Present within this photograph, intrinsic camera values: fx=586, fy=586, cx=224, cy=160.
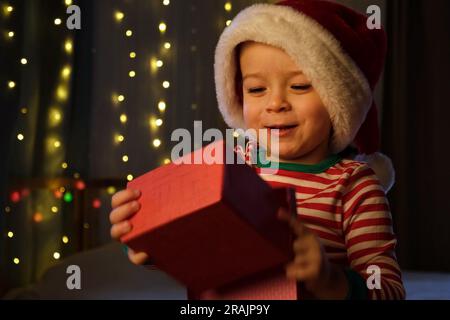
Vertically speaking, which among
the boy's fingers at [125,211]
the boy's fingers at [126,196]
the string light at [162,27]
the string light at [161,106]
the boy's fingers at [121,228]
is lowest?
the boy's fingers at [121,228]

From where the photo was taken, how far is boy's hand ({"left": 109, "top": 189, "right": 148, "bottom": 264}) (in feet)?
2.51

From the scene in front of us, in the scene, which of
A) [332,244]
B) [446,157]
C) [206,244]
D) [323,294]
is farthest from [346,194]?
[446,157]

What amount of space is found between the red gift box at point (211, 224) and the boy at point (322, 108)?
23 centimetres

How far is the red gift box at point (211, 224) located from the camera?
69 centimetres

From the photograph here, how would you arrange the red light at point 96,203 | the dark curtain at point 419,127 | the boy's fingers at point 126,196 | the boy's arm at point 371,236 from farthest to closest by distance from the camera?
the dark curtain at point 419,127, the red light at point 96,203, the boy's arm at point 371,236, the boy's fingers at point 126,196

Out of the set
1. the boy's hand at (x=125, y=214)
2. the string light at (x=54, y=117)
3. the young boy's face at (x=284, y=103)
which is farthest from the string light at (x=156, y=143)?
the boy's hand at (x=125, y=214)

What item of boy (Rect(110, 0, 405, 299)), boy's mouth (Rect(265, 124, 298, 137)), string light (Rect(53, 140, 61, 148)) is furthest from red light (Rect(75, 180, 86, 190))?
boy's mouth (Rect(265, 124, 298, 137))

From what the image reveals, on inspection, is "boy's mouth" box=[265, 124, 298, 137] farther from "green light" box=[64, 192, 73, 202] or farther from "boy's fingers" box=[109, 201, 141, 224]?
"green light" box=[64, 192, 73, 202]

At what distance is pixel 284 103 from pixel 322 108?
0.28 feet

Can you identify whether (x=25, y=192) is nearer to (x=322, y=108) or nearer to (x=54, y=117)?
(x=54, y=117)

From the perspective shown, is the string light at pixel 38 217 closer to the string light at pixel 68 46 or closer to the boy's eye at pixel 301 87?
the string light at pixel 68 46

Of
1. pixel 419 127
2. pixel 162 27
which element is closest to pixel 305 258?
pixel 162 27

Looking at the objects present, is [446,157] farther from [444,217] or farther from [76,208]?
[76,208]

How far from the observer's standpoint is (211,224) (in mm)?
697
